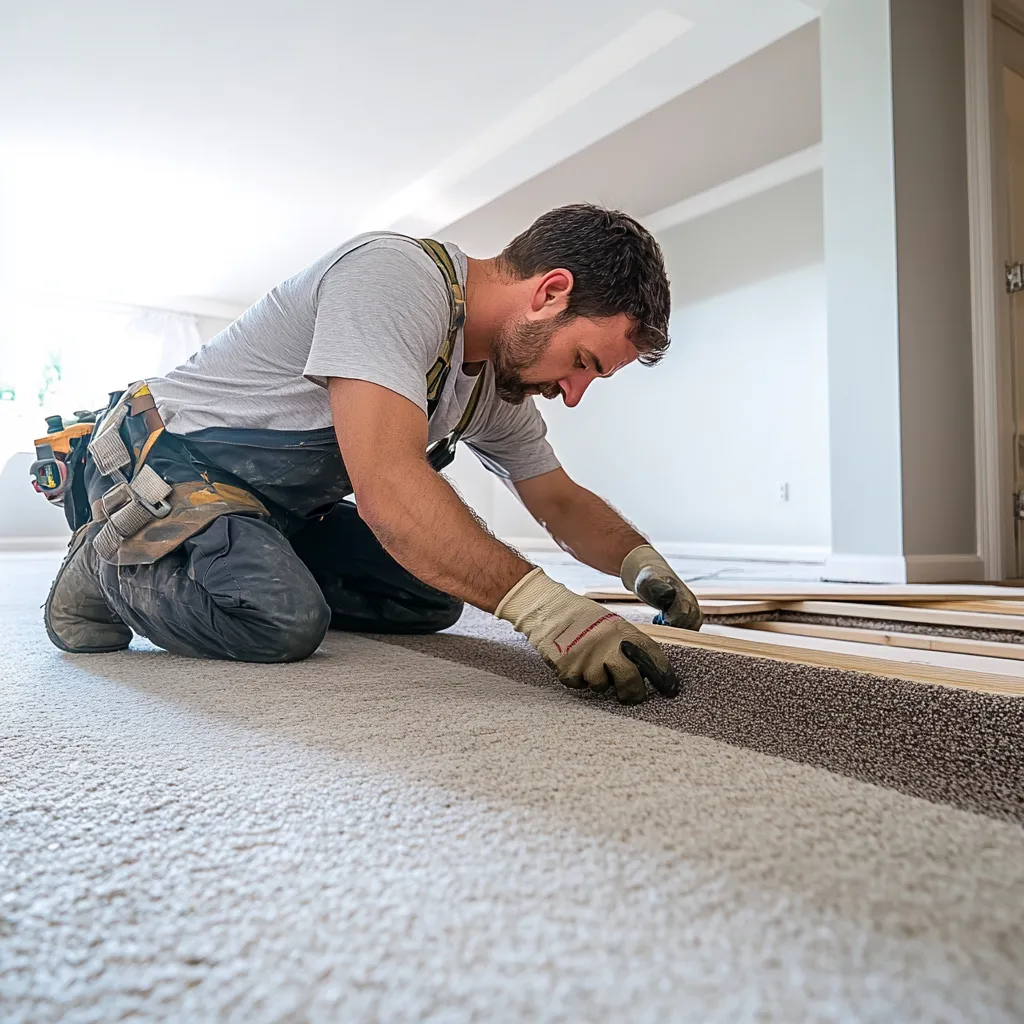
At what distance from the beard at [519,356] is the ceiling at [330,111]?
2.77 meters

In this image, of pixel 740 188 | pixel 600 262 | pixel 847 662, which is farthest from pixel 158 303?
pixel 847 662

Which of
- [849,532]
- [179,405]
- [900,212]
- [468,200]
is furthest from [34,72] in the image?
[849,532]

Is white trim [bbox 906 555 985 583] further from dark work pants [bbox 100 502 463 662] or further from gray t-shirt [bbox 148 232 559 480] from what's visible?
dark work pants [bbox 100 502 463 662]

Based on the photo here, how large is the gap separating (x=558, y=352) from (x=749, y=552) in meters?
4.56

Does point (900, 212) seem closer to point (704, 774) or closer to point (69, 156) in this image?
point (704, 774)

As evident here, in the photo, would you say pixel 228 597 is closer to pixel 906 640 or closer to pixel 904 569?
pixel 906 640

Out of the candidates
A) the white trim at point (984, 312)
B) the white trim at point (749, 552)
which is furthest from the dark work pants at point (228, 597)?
the white trim at point (749, 552)

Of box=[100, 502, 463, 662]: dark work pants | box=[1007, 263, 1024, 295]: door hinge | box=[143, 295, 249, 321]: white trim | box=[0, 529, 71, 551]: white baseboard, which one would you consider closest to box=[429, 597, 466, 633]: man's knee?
box=[100, 502, 463, 662]: dark work pants

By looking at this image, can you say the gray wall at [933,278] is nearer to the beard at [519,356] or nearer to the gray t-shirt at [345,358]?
the gray t-shirt at [345,358]

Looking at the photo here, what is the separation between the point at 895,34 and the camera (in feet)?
9.92

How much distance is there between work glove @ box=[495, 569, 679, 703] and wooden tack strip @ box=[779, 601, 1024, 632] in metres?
0.90

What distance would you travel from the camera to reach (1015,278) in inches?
127

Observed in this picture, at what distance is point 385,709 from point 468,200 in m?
5.27

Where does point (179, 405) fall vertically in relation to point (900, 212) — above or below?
below
